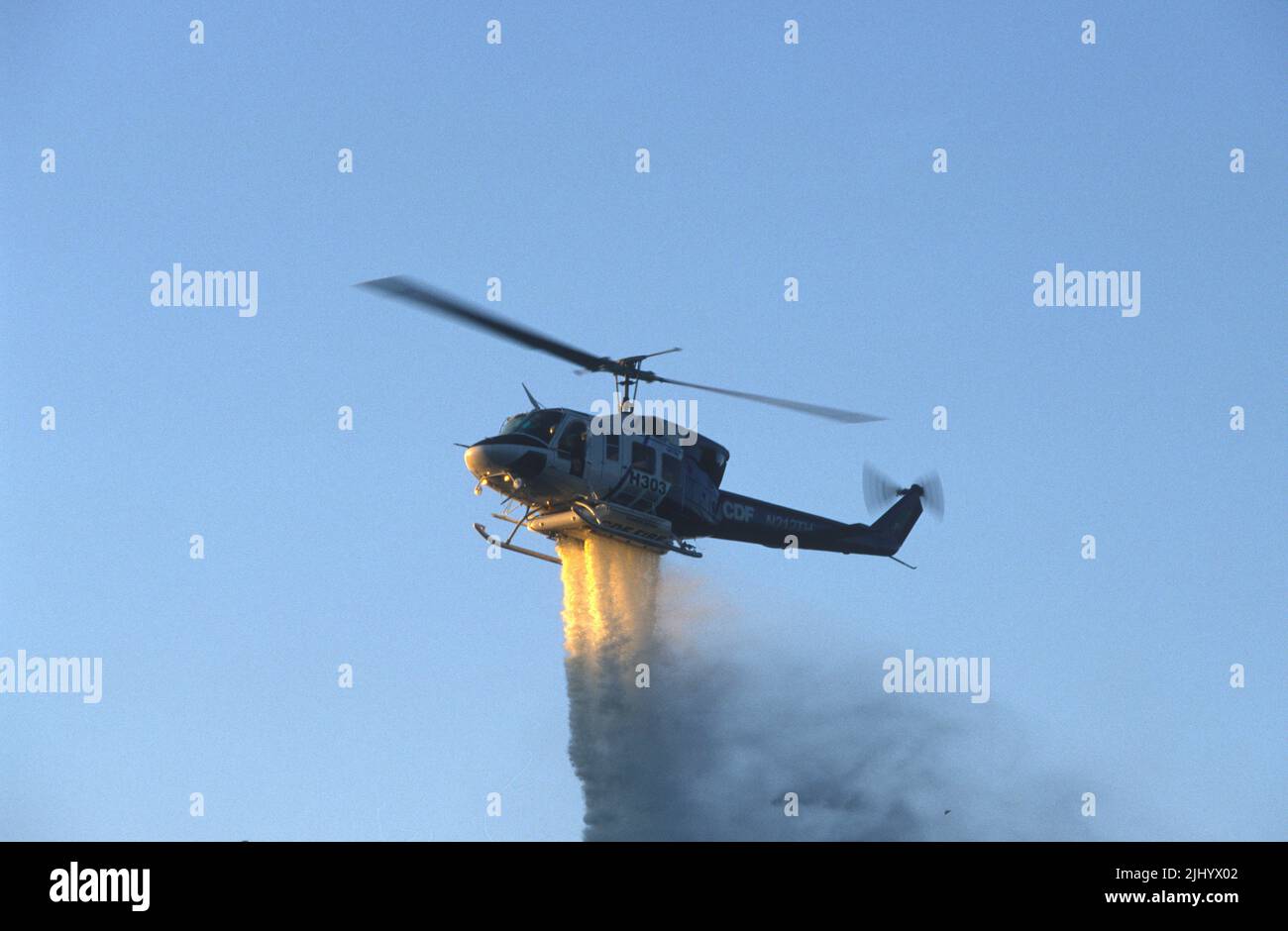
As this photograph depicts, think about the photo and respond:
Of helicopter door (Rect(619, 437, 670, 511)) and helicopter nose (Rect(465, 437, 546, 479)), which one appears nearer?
helicopter nose (Rect(465, 437, 546, 479))

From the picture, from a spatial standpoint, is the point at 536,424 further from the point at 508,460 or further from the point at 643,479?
the point at 643,479

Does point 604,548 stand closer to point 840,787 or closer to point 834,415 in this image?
point 834,415

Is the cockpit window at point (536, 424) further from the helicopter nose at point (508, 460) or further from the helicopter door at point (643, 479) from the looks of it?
the helicopter door at point (643, 479)

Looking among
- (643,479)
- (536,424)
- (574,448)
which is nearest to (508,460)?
(536,424)

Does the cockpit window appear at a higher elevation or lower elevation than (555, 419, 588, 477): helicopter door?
higher

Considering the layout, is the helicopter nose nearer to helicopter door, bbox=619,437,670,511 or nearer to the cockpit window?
the cockpit window

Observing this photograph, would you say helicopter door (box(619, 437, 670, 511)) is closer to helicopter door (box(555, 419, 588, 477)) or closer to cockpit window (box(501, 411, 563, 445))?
helicopter door (box(555, 419, 588, 477))
